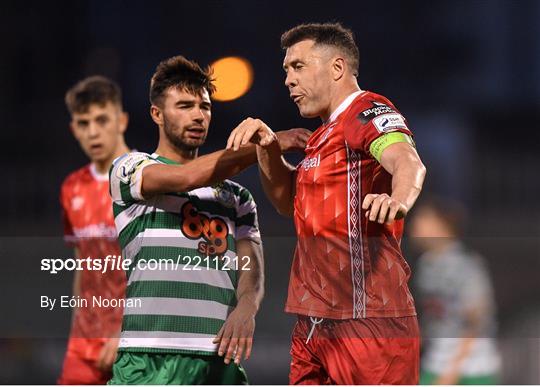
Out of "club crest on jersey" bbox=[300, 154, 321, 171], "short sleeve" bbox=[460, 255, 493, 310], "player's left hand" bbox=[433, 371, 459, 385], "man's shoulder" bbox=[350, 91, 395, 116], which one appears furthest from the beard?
"player's left hand" bbox=[433, 371, 459, 385]

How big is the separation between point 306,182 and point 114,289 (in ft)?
4.44

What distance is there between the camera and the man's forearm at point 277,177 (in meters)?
3.34

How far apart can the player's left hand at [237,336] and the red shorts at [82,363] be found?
4.46ft

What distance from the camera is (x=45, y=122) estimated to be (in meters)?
Answer: 4.93

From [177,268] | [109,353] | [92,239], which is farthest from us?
[92,239]

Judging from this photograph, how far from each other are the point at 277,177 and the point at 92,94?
169cm

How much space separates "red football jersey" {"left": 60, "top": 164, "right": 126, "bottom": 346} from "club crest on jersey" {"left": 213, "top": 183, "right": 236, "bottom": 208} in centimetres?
71

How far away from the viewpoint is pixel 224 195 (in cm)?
362

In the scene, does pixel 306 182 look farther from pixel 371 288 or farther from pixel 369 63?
pixel 369 63

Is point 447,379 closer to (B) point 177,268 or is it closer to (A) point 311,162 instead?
(B) point 177,268

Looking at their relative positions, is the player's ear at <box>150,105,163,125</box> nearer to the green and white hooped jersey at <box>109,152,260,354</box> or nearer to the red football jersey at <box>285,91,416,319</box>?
the green and white hooped jersey at <box>109,152,260,354</box>

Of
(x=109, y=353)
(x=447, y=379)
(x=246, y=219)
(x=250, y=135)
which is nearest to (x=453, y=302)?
(x=447, y=379)

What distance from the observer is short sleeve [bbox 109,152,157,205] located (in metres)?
3.55

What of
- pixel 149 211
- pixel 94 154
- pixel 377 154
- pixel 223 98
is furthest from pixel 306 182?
pixel 94 154
